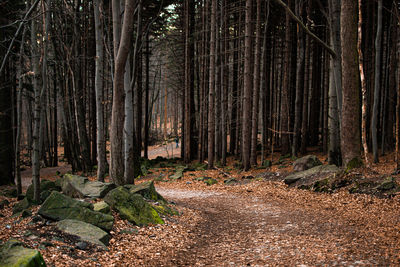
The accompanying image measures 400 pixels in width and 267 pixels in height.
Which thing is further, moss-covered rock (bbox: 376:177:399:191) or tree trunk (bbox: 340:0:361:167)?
tree trunk (bbox: 340:0:361:167)

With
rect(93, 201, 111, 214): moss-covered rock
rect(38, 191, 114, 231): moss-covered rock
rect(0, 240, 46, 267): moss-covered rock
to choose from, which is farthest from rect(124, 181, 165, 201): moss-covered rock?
rect(0, 240, 46, 267): moss-covered rock

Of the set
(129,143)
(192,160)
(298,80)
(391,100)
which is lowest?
(192,160)

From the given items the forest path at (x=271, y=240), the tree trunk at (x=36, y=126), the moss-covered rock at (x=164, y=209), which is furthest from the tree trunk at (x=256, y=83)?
the tree trunk at (x=36, y=126)

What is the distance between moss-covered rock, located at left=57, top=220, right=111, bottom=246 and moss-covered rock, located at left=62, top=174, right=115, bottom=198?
2.42 meters

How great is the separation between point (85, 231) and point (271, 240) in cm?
337

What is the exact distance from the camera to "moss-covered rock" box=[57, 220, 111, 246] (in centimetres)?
505

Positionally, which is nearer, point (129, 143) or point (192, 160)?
point (129, 143)

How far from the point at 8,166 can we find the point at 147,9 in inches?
476

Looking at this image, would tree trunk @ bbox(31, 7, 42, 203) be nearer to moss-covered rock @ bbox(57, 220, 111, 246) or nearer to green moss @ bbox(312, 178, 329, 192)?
moss-covered rock @ bbox(57, 220, 111, 246)

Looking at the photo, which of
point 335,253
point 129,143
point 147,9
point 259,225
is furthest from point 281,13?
point 335,253

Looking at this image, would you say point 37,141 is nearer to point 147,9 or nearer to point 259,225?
point 259,225

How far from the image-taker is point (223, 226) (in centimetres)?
709

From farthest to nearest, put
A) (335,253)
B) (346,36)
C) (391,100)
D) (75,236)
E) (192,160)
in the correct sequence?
(192,160), (391,100), (346,36), (75,236), (335,253)

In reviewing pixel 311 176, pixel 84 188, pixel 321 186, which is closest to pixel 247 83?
pixel 311 176
